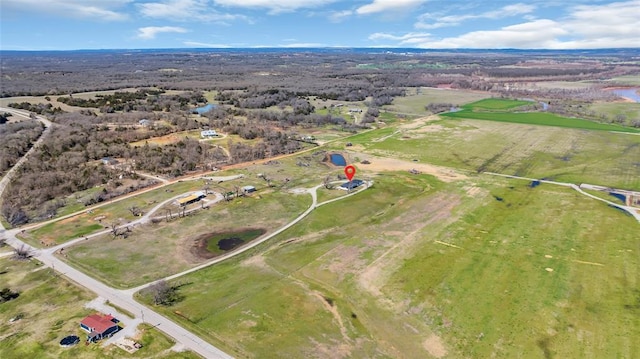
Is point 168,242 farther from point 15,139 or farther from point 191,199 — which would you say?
point 15,139

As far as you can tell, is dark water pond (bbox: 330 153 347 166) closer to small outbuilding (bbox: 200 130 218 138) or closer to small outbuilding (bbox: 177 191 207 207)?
small outbuilding (bbox: 177 191 207 207)

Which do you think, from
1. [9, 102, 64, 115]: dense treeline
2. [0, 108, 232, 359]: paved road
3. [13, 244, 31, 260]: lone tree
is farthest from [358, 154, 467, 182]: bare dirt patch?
[9, 102, 64, 115]: dense treeline

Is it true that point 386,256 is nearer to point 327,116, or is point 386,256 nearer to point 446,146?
point 446,146

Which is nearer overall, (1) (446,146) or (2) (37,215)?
(2) (37,215)

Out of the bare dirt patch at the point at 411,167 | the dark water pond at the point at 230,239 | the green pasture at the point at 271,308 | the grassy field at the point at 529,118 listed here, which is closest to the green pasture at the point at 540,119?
the grassy field at the point at 529,118

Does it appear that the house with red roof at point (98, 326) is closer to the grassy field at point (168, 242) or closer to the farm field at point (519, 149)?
the grassy field at point (168, 242)

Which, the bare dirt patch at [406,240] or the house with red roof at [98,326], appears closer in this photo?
the house with red roof at [98,326]

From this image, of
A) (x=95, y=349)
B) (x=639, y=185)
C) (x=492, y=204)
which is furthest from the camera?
(x=639, y=185)

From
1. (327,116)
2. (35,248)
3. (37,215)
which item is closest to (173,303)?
(35,248)
